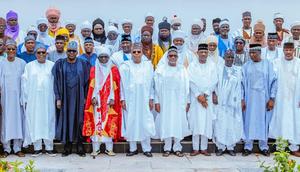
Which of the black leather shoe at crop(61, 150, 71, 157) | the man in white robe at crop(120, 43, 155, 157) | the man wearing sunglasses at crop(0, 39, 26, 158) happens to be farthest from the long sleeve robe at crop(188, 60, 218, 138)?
the man wearing sunglasses at crop(0, 39, 26, 158)

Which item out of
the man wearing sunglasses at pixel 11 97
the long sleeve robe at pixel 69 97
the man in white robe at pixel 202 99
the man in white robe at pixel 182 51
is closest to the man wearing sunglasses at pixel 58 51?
the long sleeve robe at pixel 69 97

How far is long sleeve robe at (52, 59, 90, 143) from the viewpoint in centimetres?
773

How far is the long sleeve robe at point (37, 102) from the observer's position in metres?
7.73

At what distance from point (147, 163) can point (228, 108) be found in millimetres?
1543

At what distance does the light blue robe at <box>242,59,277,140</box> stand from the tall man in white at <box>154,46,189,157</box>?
0.91 metres

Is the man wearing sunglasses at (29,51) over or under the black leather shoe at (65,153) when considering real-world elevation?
over

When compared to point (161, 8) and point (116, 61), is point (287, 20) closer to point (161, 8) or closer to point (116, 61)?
point (161, 8)

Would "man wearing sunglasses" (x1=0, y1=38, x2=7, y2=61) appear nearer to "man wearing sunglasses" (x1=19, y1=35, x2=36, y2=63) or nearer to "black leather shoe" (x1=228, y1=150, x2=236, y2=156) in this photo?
"man wearing sunglasses" (x1=19, y1=35, x2=36, y2=63)

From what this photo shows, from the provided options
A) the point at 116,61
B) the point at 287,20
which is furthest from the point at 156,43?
the point at 287,20

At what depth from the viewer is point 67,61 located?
7.79m

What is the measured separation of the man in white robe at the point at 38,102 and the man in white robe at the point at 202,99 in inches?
81.0

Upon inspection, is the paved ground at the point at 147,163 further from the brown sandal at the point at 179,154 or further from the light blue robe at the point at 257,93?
the light blue robe at the point at 257,93

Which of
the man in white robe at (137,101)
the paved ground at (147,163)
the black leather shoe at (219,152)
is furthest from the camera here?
the black leather shoe at (219,152)

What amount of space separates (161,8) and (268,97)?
135 inches
